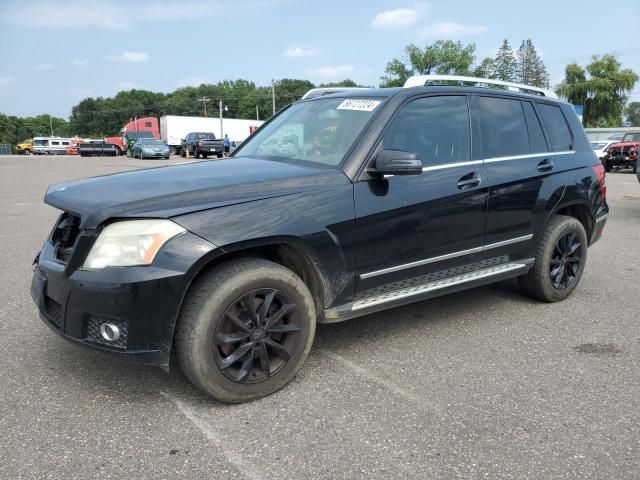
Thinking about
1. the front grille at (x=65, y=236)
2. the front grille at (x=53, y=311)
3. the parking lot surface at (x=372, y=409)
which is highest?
the front grille at (x=65, y=236)

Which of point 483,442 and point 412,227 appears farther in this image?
point 412,227

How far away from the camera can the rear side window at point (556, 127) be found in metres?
4.61

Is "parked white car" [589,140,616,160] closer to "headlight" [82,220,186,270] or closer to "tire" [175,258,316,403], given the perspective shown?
"tire" [175,258,316,403]

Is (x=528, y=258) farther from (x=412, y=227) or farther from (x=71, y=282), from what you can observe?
(x=71, y=282)

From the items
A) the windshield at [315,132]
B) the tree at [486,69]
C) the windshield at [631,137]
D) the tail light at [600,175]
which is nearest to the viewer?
the windshield at [315,132]

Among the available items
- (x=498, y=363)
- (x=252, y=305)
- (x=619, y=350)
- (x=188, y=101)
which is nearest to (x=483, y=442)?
(x=498, y=363)

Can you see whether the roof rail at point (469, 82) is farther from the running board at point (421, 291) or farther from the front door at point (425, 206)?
the running board at point (421, 291)

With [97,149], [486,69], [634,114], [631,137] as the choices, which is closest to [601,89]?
[486,69]

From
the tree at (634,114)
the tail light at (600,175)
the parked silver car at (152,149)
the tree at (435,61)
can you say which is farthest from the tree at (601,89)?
the tail light at (600,175)

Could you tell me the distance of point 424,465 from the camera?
2.42 metres

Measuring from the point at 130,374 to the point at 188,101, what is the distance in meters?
129

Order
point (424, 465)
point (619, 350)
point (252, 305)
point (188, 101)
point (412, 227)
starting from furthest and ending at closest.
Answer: point (188, 101)
point (619, 350)
point (412, 227)
point (252, 305)
point (424, 465)

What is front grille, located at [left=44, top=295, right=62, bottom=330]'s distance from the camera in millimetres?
2888

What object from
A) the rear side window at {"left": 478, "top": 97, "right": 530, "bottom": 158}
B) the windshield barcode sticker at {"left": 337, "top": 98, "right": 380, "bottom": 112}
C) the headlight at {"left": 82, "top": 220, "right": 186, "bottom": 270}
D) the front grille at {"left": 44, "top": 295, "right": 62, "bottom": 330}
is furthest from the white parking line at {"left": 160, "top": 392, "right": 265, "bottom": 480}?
the rear side window at {"left": 478, "top": 97, "right": 530, "bottom": 158}
